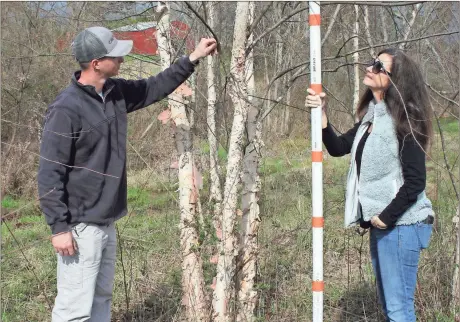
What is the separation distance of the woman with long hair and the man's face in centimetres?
99

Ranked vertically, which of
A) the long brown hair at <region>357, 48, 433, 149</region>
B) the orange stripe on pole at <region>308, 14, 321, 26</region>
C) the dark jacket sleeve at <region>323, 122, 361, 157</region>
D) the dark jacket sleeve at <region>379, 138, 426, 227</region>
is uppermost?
the orange stripe on pole at <region>308, 14, 321, 26</region>

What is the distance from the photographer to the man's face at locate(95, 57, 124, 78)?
106 inches

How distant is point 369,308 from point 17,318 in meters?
2.53

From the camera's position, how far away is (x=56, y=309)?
2.67m

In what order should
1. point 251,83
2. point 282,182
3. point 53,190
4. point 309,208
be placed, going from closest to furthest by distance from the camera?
point 53,190
point 251,83
point 309,208
point 282,182

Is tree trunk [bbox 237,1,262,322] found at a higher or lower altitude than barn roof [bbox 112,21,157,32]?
lower

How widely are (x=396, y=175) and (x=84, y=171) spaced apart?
1.52 m

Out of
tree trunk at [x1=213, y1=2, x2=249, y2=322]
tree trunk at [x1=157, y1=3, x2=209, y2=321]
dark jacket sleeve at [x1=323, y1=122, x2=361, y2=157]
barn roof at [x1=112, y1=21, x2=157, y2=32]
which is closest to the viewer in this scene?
dark jacket sleeve at [x1=323, y1=122, x2=361, y2=157]

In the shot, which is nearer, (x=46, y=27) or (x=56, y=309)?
(x=56, y=309)

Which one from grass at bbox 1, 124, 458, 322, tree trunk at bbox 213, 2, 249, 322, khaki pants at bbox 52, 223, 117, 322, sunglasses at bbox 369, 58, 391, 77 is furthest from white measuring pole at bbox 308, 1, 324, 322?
khaki pants at bbox 52, 223, 117, 322

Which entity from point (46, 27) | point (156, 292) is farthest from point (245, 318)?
point (46, 27)

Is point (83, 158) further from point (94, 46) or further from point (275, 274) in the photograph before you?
point (275, 274)

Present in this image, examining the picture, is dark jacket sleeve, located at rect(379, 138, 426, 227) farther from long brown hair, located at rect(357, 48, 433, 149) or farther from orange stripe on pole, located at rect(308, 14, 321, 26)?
orange stripe on pole, located at rect(308, 14, 321, 26)

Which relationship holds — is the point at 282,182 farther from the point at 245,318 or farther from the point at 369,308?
the point at 245,318
